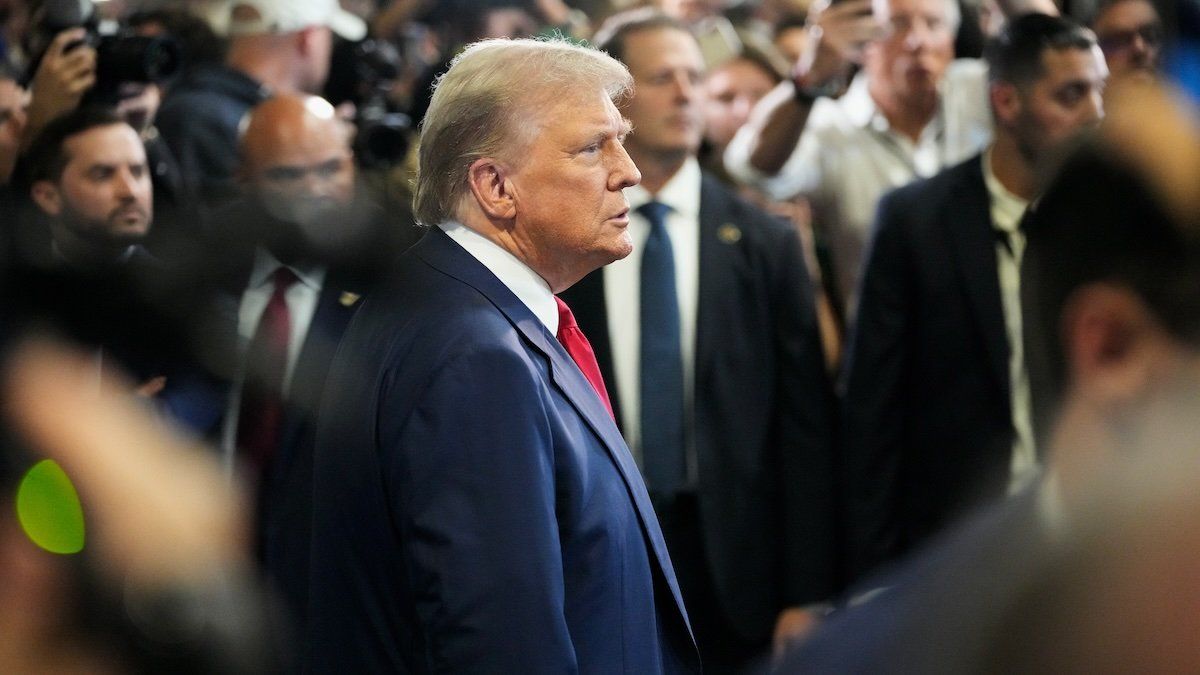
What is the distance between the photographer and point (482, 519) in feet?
7.21

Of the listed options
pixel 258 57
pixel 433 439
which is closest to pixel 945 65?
pixel 258 57

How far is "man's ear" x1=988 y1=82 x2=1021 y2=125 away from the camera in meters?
4.13

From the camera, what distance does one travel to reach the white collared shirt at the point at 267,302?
3.95m

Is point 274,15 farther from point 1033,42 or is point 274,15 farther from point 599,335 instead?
point 1033,42

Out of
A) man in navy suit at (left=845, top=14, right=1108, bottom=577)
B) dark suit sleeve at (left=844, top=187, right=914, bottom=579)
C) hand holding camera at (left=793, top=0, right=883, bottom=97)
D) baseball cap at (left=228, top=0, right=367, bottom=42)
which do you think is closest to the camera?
man in navy suit at (left=845, top=14, right=1108, bottom=577)

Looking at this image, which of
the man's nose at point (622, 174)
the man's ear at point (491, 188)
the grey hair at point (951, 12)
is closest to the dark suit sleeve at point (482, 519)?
the man's ear at point (491, 188)

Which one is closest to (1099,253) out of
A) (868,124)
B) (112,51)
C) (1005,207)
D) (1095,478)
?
(1095,478)

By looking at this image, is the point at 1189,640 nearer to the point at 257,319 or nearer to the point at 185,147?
the point at 257,319

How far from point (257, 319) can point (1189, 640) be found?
3.48 metres

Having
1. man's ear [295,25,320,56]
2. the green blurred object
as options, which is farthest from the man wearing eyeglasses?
the green blurred object

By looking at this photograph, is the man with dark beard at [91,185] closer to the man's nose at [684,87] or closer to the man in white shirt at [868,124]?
the man's nose at [684,87]

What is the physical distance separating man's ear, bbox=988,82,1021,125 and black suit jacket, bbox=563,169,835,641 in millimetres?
601

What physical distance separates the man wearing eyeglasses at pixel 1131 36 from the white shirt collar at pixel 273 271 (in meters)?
2.15

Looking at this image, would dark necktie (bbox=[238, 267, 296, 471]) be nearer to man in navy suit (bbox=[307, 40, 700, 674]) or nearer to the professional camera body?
the professional camera body
